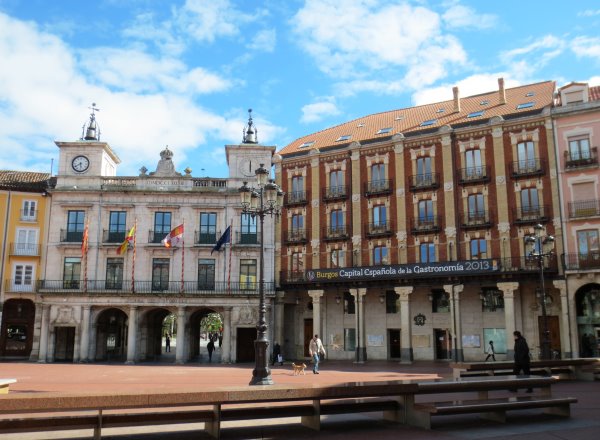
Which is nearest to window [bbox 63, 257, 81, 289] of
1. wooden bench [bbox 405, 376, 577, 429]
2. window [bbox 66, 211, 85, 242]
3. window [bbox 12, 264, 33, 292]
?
window [bbox 66, 211, 85, 242]

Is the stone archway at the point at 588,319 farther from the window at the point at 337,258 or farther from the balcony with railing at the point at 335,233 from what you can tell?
the balcony with railing at the point at 335,233

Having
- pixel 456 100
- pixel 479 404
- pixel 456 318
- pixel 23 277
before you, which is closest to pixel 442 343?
pixel 456 318

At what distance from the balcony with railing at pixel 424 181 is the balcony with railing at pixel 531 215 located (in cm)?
562

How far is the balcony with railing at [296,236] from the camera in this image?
42.4 m

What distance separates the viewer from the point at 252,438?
31.7ft

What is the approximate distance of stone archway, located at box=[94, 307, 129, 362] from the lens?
4241 cm

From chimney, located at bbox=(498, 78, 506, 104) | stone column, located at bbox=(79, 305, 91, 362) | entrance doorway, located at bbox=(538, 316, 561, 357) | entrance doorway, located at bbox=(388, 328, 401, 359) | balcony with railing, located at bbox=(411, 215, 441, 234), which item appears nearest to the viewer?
entrance doorway, located at bbox=(538, 316, 561, 357)

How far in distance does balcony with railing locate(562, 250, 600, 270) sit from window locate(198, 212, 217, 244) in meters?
23.9

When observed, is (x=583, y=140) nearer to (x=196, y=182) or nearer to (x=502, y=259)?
(x=502, y=259)

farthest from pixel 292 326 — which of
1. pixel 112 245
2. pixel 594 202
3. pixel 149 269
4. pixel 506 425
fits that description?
pixel 506 425

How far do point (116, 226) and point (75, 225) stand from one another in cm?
306

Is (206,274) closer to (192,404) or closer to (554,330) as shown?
(554,330)

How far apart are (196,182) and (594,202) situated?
27.5 meters

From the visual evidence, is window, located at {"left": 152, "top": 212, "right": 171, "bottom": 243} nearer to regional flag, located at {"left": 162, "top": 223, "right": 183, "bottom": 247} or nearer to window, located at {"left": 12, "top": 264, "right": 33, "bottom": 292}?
regional flag, located at {"left": 162, "top": 223, "right": 183, "bottom": 247}
